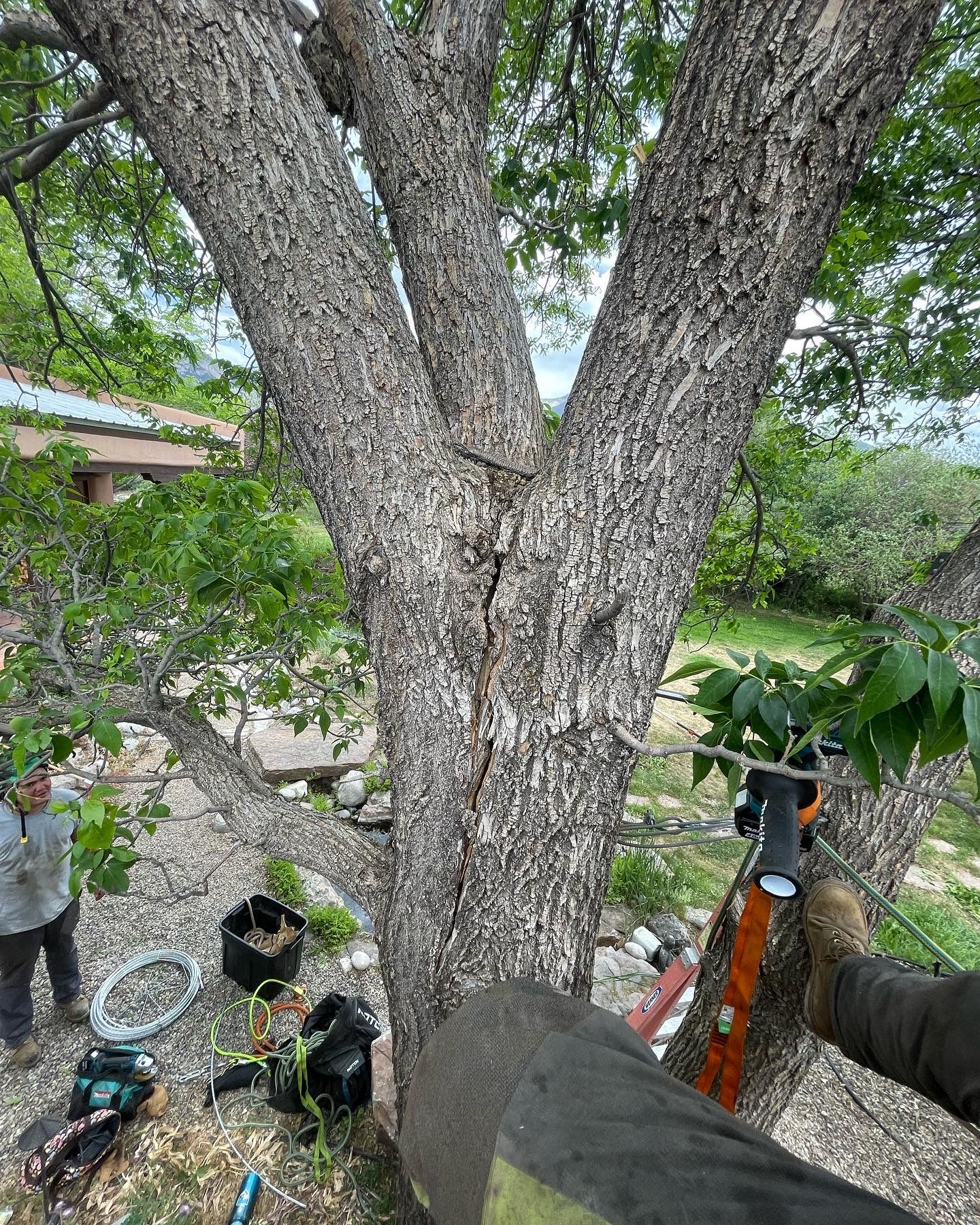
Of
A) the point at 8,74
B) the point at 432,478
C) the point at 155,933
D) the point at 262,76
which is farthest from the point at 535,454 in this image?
the point at 155,933

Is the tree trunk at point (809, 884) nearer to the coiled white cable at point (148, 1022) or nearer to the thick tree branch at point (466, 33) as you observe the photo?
the thick tree branch at point (466, 33)

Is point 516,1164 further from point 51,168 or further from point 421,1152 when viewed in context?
point 51,168

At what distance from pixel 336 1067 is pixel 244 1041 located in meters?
0.81

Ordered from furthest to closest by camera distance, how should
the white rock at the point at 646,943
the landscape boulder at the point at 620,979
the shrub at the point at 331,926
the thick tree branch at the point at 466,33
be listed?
the white rock at the point at 646,943
the shrub at the point at 331,926
the landscape boulder at the point at 620,979
the thick tree branch at the point at 466,33

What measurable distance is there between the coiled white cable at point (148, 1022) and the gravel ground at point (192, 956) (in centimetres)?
6

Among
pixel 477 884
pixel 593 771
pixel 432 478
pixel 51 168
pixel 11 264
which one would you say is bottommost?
pixel 477 884

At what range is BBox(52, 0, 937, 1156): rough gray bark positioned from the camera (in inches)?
35.6

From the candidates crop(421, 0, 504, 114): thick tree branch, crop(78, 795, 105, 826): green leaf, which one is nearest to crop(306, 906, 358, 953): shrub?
crop(78, 795, 105, 826): green leaf

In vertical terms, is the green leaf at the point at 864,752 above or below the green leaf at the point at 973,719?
below

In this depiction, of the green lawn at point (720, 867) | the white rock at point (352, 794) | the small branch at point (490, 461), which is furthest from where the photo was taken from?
the white rock at point (352, 794)

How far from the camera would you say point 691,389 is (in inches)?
37.8

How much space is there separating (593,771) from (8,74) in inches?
128

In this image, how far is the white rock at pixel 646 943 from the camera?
3.51 m

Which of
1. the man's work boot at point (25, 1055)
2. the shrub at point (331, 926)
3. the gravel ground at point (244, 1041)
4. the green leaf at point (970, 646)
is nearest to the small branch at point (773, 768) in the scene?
the green leaf at point (970, 646)
